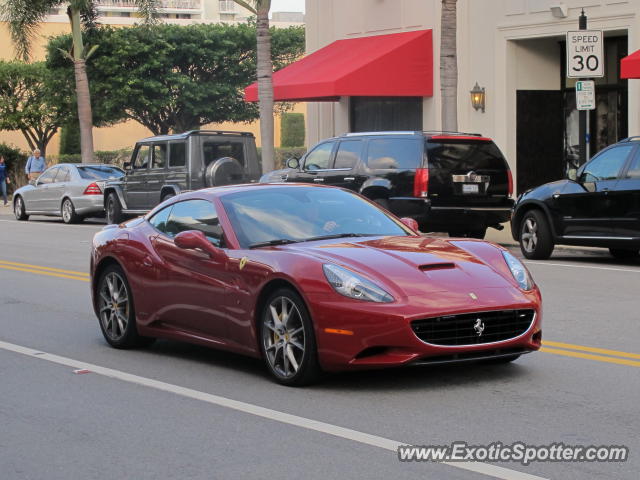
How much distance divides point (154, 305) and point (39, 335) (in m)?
1.94

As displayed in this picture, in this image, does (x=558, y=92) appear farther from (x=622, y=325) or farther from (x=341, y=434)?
(x=341, y=434)

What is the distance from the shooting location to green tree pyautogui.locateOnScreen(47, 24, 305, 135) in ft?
170

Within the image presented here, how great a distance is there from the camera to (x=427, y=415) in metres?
7.05

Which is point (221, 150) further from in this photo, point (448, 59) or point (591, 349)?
point (591, 349)

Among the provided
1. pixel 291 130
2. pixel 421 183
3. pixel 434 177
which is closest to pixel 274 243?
pixel 421 183

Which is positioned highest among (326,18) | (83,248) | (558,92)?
(326,18)

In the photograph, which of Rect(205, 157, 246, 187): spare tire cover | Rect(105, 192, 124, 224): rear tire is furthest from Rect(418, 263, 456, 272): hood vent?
Rect(105, 192, 124, 224): rear tire

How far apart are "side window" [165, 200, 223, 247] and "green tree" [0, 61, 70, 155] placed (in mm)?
43151

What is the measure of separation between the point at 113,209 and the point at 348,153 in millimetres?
8400

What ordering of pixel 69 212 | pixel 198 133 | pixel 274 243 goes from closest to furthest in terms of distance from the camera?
pixel 274 243
pixel 198 133
pixel 69 212

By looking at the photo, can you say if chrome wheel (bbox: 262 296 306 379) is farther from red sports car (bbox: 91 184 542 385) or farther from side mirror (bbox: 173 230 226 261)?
side mirror (bbox: 173 230 226 261)

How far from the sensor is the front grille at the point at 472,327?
755cm

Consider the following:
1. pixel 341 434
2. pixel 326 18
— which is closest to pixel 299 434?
pixel 341 434

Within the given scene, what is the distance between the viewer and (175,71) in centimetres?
5656
